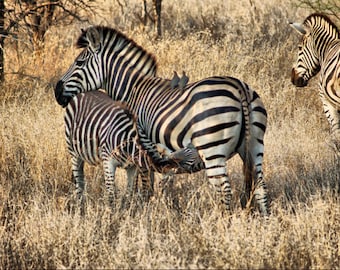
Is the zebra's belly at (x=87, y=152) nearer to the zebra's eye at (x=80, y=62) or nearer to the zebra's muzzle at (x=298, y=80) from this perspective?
the zebra's eye at (x=80, y=62)

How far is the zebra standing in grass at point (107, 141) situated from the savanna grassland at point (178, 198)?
8.9 inches

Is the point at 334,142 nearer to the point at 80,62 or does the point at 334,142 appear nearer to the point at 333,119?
the point at 333,119

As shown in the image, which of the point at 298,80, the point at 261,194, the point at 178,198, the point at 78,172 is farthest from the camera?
the point at 298,80

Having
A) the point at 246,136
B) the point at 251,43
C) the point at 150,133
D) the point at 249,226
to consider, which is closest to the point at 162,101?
the point at 150,133

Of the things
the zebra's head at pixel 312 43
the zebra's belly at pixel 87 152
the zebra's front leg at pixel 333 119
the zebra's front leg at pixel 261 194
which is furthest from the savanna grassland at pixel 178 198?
the zebra's head at pixel 312 43

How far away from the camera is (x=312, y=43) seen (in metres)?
8.28

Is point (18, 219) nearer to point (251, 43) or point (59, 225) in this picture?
point (59, 225)

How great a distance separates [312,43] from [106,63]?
3.14m

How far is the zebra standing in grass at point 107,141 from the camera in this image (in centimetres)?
562

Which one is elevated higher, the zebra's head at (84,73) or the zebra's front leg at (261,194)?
the zebra's head at (84,73)

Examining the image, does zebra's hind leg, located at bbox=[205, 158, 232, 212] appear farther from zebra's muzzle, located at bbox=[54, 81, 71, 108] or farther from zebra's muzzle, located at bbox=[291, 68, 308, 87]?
zebra's muzzle, located at bbox=[291, 68, 308, 87]

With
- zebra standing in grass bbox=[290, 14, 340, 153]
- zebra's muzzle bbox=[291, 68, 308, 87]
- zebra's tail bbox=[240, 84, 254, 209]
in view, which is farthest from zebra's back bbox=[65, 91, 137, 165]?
zebra's muzzle bbox=[291, 68, 308, 87]

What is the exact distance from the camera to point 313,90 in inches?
386

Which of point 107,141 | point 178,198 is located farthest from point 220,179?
point 107,141
